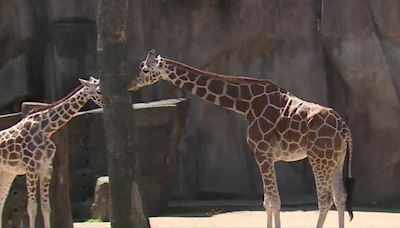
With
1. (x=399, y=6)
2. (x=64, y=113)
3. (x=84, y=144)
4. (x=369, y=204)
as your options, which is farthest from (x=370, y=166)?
(x=64, y=113)

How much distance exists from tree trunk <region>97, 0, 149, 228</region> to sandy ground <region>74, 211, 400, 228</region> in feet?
10.4

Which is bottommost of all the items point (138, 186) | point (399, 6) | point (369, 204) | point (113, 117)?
point (369, 204)

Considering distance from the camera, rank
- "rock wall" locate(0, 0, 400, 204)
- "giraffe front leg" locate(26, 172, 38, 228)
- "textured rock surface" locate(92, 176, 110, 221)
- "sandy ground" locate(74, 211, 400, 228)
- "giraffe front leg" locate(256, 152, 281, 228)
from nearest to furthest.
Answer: "giraffe front leg" locate(256, 152, 281, 228) → "giraffe front leg" locate(26, 172, 38, 228) → "sandy ground" locate(74, 211, 400, 228) → "textured rock surface" locate(92, 176, 110, 221) → "rock wall" locate(0, 0, 400, 204)

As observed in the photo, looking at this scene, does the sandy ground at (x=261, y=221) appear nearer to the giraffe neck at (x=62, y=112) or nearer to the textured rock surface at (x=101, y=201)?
the textured rock surface at (x=101, y=201)

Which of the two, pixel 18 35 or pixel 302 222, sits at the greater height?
pixel 18 35

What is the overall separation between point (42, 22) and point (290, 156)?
9.19m

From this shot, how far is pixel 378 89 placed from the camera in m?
13.9

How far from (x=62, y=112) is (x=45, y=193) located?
3.32 feet

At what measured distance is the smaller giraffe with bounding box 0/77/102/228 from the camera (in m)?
9.43

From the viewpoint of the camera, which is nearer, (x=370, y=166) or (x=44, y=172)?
(x=44, y=172)

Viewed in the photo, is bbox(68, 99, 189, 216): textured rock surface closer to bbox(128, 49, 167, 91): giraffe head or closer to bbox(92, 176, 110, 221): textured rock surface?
bbox(92, 176, 110, 221): textured rock surface

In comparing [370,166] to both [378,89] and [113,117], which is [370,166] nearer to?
[378,89]

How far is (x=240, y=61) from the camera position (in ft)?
50.6

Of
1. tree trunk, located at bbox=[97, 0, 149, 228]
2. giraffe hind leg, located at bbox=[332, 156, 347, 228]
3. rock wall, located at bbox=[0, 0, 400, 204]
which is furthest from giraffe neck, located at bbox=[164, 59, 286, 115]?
rock wall, located at bbox=[0, 0, 400, 204]
